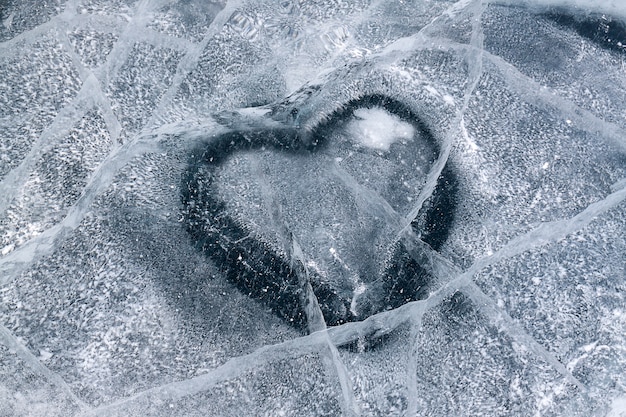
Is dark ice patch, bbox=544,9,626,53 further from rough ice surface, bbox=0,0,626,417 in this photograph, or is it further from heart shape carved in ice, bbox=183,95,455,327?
heart shape carved in ice, bbox=183,95,455,327

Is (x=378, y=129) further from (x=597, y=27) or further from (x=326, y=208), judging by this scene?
(x=597, y=27)

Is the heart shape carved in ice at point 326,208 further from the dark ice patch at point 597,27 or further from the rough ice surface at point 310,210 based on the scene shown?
the dark ice patch at point 597,27

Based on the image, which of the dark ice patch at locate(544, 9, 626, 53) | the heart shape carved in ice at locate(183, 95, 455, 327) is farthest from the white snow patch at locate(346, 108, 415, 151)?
the dark ice patch at locate(544, 9, 626, 53)

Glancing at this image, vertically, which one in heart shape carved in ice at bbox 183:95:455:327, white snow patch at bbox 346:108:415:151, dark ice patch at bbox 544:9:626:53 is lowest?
heart shape carved in ice at bbox 183:95:455:327

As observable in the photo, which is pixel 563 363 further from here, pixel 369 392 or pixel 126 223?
pixel 126 223

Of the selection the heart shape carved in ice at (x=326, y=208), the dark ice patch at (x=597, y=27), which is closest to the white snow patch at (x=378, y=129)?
the heart shape carved in ice at (x=326, y=208)

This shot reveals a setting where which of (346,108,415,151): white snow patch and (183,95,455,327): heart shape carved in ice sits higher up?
(346,108,415,151): white snow patch

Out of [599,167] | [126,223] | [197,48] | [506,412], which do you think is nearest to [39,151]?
[126,223]
